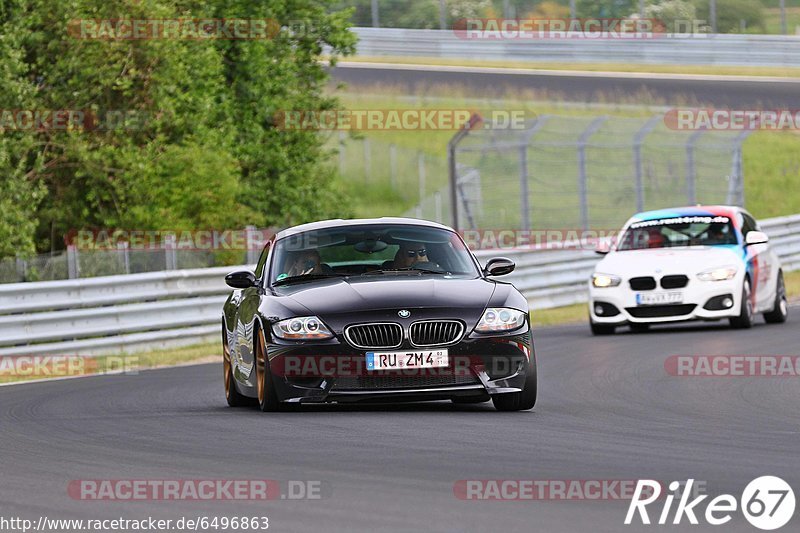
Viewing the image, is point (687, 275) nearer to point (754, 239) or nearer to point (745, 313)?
point (745, 313)

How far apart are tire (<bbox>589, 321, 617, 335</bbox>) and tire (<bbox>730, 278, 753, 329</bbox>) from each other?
1.42 metres

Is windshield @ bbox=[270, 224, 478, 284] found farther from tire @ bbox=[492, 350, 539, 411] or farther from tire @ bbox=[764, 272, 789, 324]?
tire @ bbox=[764, 272, 789, 324]

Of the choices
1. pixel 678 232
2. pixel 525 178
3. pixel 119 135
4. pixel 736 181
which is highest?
pixel 119 135

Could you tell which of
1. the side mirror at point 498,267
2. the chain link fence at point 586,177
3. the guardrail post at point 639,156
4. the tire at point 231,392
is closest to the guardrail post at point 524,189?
the chain link fence at point 586,177

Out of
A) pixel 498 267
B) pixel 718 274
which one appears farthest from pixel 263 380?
pixel 718 274

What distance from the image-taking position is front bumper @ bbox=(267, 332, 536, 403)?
10539 mm

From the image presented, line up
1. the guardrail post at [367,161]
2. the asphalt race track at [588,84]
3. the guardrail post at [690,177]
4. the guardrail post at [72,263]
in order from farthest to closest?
the guardrail post at [367,161] < the asphalt race track at [588,84] < the guardrail post at [690,177] < the guardrail post at [72,263]

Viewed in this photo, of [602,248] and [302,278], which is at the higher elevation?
[302,278]

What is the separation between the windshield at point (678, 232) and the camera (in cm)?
2012

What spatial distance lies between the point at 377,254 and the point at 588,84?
35325 mm

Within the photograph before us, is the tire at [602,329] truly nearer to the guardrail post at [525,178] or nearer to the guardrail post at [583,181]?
the guardrail post at [525,178]

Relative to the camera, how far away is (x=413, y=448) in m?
8.75

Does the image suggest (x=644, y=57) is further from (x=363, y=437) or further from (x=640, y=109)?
(x=363, y=437)

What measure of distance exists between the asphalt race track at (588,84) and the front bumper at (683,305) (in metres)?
23.9
